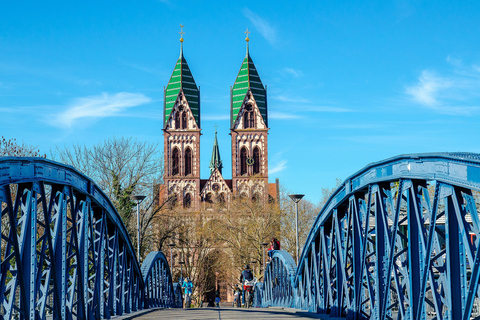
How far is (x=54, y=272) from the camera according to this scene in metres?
9.39

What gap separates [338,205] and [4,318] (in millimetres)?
5990

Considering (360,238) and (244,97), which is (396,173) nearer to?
(360,238)

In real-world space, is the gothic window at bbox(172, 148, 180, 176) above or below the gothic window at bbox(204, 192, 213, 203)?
above

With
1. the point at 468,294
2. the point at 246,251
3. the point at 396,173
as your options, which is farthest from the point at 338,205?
the point at 246,251

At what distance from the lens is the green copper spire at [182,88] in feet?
291

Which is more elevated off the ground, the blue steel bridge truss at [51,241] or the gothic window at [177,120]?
the gothic window at [177,120]

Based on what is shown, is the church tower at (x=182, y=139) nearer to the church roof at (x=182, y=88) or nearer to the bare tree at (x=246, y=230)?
the church roof at (x=182, y=88)

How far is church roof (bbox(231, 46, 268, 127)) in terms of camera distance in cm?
8825

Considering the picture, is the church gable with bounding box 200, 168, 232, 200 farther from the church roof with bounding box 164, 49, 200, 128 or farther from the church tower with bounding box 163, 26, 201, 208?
the church roof with bounding box 164, 49, 200, 128

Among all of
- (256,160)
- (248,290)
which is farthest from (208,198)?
(248,290)

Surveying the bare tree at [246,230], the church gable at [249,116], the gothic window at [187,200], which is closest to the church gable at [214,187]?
the gothic window at [187,200]

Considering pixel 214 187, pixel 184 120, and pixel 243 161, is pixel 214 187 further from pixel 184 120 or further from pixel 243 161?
pixel 184 120

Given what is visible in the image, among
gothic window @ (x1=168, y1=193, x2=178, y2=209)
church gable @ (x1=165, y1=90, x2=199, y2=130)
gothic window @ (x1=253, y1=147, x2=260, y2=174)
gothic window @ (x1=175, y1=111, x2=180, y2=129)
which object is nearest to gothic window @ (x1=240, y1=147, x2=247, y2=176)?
gothic window @ (x1=253, y1=147, x2=260, y2=174)

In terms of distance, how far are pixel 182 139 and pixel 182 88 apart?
6681 millimetres
